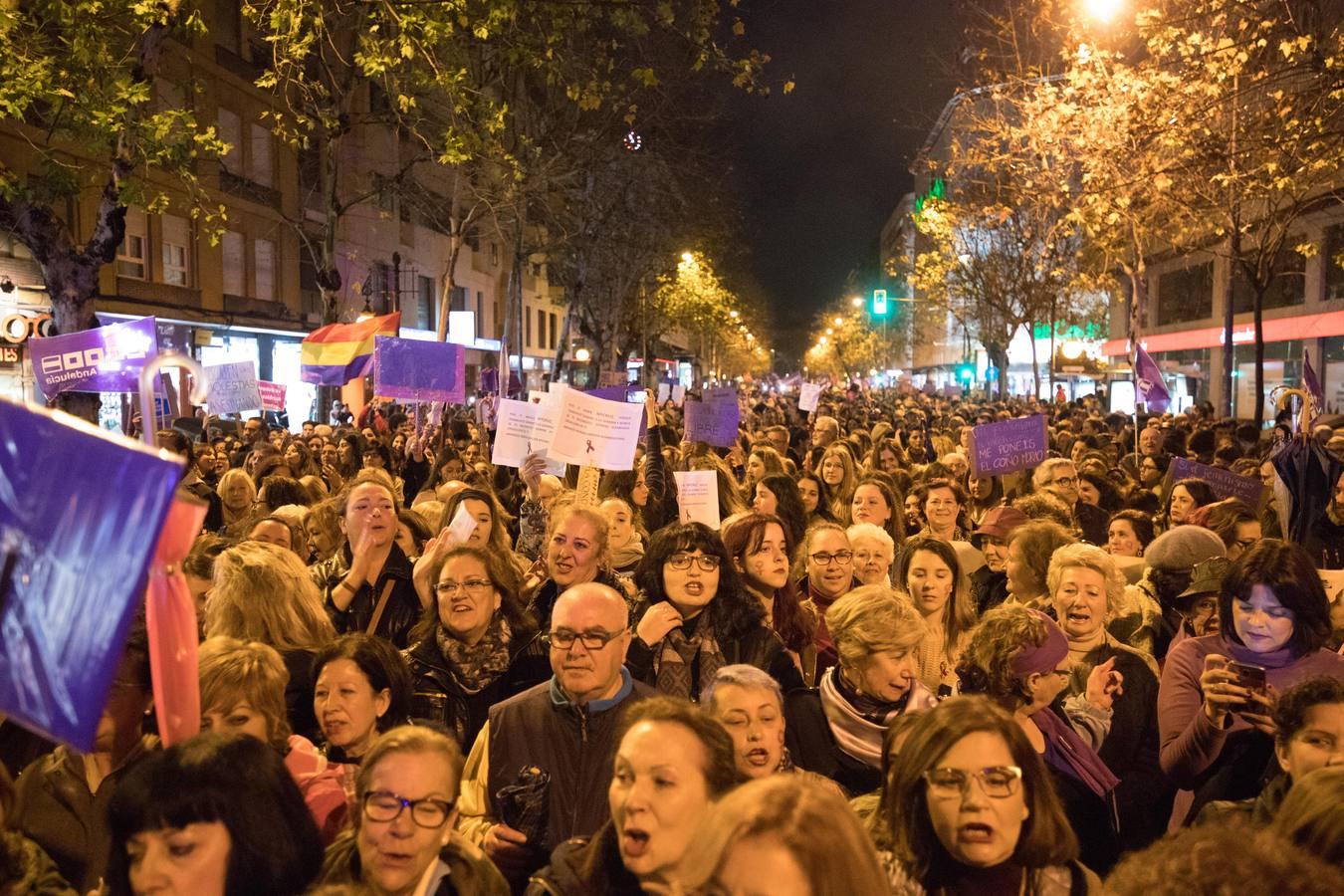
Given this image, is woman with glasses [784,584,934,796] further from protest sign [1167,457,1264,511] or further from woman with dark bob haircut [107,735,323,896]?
protest sign [1167,457,1264,511]

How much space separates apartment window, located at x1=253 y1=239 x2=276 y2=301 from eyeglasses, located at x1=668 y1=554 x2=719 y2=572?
2811 centimetres

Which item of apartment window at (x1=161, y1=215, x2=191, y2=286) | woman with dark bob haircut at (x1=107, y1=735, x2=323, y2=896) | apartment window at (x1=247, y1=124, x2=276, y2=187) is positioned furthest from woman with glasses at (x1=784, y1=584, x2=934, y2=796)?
apartment window at (x1=247, y1=124, x2=276, y2=187)

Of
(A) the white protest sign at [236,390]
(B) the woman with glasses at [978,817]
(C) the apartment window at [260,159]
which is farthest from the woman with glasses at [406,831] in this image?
(C) the apartment window at [260,159]

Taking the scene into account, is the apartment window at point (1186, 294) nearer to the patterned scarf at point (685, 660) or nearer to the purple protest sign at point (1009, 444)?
the purple protest sign at point (1009, 444)

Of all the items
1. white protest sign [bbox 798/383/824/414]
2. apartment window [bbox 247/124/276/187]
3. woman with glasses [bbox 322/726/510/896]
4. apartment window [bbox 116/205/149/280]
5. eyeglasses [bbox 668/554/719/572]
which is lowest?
woman with glasses [bbox 322/726/510/896]

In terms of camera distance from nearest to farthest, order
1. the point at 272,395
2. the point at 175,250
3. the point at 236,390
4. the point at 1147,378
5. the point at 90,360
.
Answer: the point at 90,360 < the point at 236,390 < the point at 1147,378 < the point at 272,395 < the point at 175,250

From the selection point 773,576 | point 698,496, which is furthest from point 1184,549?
point 698,496

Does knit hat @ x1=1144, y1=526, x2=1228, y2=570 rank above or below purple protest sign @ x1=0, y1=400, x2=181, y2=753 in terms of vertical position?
below

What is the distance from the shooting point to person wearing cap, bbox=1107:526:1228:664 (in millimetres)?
5758

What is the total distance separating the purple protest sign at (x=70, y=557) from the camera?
8.30 feet

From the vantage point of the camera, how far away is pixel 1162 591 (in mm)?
6004

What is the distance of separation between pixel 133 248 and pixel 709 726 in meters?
25.6

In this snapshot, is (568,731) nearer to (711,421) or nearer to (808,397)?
(711,421)

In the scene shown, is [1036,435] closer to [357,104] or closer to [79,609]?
[79,609]
